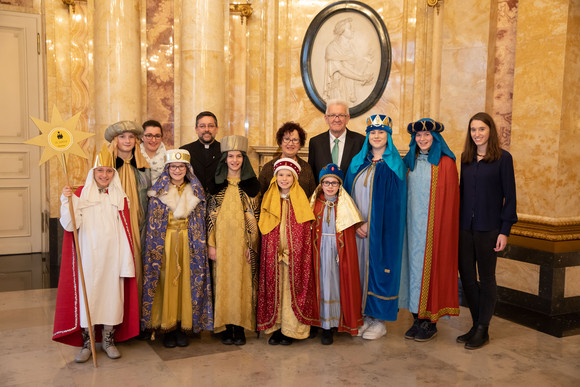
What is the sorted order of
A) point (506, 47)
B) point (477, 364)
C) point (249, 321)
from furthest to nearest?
point (506, 47)
point (249, 321)
point (477, 364)

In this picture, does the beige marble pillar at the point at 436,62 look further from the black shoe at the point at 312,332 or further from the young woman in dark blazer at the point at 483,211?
the black shoe at the point at 312,332

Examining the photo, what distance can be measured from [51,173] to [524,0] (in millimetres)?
5844

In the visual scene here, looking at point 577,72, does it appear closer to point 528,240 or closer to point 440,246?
point 528,240

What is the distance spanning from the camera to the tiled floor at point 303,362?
3523mm

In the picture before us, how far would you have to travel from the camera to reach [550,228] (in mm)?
5258

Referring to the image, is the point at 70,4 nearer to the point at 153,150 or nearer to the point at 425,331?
the point at 153,150

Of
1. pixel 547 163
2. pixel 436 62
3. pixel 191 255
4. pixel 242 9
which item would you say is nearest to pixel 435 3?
pixel 436 62

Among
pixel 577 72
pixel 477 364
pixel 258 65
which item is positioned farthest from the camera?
pixel 258 65

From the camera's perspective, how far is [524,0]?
5422 millimetres

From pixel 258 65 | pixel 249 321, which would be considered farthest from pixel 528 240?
pixel 258 65

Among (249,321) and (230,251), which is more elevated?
(230,251)

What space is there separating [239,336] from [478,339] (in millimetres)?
1941

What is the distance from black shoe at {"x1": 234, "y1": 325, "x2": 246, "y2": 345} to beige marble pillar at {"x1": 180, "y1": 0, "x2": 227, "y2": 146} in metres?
2.90

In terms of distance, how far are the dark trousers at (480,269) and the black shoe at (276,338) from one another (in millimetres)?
1588
